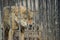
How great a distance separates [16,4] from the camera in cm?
312

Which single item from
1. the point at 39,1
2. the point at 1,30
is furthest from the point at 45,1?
the point at 1,30

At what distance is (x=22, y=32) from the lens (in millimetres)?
3109

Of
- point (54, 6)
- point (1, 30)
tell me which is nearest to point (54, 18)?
point (54, 6)

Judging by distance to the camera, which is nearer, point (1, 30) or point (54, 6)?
point (1, 30)

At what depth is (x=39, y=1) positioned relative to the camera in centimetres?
319

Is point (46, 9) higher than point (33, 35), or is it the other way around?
point (46, 9)

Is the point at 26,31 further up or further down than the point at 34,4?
further down

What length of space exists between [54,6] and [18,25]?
71cm

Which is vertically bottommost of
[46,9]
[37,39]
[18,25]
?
[37,39]

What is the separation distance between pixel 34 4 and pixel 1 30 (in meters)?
0.70

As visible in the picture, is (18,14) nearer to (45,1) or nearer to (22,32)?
(22,32)

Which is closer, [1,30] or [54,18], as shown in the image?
[1,30]

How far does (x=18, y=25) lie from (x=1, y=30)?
288mm

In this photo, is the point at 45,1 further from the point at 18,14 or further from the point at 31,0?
the point at 18,14
